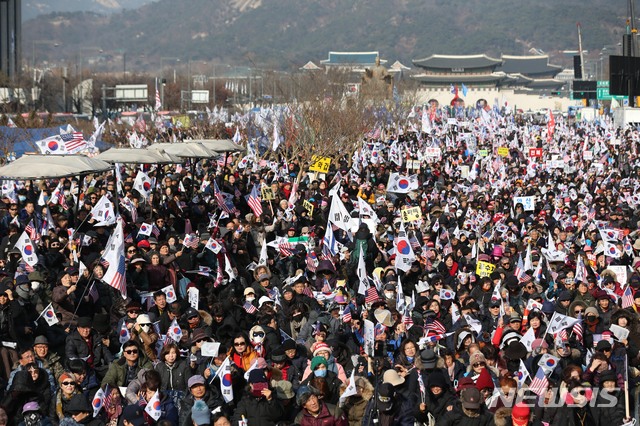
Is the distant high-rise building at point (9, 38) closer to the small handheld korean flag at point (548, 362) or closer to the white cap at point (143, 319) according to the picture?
the white cap at point (143, 319)

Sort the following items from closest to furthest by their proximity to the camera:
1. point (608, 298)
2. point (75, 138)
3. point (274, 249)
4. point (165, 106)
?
1. point (608, 298)
2. point (274, 249)
3. point (75, 138)
4. point (165, 106)

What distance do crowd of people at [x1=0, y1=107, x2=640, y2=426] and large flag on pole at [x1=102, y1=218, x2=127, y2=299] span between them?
2 centimetres

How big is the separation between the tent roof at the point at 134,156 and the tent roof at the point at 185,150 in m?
1.19

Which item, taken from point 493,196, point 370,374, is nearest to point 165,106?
point 493,196

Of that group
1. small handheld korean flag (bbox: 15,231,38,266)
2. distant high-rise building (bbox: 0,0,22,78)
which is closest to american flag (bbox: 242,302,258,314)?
small handheld korean flag (bbox: 15,231,38,266)

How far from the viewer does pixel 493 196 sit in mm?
24188

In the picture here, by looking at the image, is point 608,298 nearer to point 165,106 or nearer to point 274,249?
point 274,249

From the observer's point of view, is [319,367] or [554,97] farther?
[554,97]

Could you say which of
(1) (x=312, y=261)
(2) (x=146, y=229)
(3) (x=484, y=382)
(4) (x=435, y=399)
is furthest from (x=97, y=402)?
(2) (x=146, y=229)

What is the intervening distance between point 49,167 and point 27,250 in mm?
3443

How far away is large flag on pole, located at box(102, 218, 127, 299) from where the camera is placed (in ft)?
36.8

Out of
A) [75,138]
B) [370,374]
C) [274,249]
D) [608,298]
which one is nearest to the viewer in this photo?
[370,374]

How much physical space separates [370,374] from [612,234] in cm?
773

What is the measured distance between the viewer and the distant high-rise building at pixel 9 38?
76.9m
